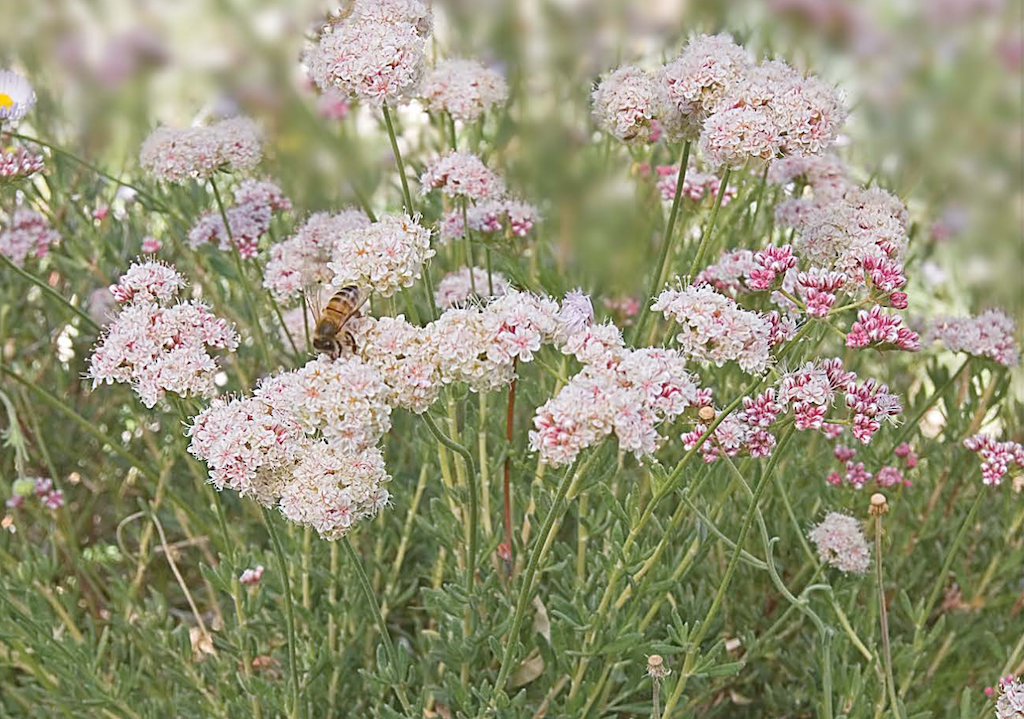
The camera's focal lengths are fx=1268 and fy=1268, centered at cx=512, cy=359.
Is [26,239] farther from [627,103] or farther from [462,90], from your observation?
[627,103]

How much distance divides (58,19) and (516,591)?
2.92 metres

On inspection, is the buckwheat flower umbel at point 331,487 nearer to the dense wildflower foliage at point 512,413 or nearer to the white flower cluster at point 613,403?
the dense wildflower foliage at point 512,413

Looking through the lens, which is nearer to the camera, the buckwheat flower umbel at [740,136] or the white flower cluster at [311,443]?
the white flower cluster at [311,443]

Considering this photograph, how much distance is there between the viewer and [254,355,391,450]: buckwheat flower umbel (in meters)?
1.42

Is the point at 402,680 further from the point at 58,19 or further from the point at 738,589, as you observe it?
the point at 58,19

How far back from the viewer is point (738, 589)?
236 centimetres

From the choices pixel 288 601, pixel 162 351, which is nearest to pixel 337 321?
pixel 162 351

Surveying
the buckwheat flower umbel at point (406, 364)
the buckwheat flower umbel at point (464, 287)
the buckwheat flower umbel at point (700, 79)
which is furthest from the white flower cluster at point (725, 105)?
the buckwheat flower umbel at point (406, 364)

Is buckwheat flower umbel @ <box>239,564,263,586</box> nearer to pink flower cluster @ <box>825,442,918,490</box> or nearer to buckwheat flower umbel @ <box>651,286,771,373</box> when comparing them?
buckwheat flower umbel @ <box>651,286,771,373</box>

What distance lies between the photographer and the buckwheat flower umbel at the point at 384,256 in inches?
61.2

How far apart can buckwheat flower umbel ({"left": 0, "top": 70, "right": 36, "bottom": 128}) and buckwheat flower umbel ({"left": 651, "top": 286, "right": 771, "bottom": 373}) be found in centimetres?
115

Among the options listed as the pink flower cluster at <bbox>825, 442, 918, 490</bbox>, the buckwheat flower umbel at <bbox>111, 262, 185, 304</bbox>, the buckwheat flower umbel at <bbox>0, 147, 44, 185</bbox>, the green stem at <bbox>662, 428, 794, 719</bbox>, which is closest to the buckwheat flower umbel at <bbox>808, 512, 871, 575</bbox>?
the pink flower cluster at <bbox>825, 442, 918, 490</bbox>

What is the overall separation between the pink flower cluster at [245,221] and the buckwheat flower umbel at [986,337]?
119cm

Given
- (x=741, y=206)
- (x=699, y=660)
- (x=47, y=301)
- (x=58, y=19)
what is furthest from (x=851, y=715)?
(x=58, y=19)
